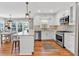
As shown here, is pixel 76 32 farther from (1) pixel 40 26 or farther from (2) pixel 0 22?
(2) pixel 0 22

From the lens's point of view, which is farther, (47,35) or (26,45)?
(47,35)

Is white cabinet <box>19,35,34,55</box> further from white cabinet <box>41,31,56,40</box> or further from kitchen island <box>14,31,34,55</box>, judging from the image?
white cabinet <box>41,31,56,40</box>

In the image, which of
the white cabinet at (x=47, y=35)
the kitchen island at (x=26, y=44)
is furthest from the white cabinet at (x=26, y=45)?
the white cabinet at (x=47, y=35)

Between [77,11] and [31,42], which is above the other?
[77,11]

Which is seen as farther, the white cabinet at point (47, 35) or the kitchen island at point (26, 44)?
the white cabinet at point (47, 35)

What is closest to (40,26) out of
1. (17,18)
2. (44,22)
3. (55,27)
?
(44,22)

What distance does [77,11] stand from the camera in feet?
18.4

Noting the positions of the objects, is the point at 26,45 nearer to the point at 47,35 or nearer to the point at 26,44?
the point at 26,44

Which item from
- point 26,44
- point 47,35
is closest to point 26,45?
point 26,44

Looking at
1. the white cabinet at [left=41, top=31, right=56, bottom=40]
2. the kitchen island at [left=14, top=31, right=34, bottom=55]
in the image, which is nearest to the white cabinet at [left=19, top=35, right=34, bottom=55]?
the kitchen island at [left=14, top=31, right=34, bottom=55]

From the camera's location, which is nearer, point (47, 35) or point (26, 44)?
point (26, 44)

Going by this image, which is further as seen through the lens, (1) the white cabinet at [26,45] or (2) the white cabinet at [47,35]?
(2) the white cabinet at [47,35]

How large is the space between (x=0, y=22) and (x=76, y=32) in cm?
1196

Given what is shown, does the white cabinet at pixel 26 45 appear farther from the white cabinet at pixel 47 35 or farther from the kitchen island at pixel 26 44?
the white cabinet at pixel 47 35
